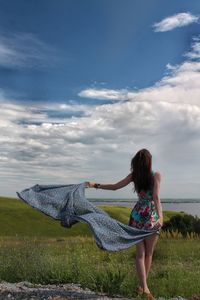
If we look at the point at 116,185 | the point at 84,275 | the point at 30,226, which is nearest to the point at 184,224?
the point at 30,226

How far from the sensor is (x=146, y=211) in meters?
9.27

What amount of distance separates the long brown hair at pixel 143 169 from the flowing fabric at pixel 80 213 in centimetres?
72

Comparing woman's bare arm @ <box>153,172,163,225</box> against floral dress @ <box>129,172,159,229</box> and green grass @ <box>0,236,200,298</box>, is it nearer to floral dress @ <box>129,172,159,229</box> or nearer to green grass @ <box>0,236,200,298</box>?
floral dress @ <box>129,172,159,229</box>

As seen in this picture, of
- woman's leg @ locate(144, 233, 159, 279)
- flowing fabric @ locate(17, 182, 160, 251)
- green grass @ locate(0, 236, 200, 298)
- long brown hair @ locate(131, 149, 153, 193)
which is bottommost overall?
green grass @ locate(0, 236, 200, 298)

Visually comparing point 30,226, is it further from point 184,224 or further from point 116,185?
point 116,185

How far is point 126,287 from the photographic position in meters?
9.66

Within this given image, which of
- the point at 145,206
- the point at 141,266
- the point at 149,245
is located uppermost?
the point at 145,206

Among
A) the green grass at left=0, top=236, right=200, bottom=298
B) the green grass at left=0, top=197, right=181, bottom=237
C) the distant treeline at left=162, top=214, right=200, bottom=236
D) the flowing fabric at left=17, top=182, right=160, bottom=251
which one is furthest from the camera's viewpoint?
the green grass at left=0, top=197, right=181, bottom=237

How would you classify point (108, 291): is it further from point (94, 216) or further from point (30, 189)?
Answer: point (30, 189)

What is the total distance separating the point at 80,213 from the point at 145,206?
3.67 ft

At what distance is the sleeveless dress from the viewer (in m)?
9.23

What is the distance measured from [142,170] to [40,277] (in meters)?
3.15

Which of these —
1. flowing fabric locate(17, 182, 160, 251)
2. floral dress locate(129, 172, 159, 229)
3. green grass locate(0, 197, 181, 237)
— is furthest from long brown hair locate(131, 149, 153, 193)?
green grass locate(0, 197, 181, 237)

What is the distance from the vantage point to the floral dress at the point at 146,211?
9234 mm
